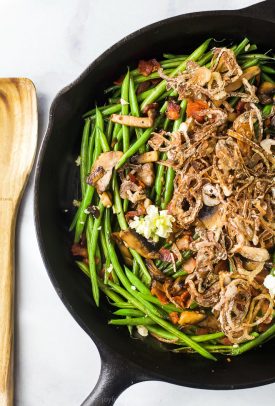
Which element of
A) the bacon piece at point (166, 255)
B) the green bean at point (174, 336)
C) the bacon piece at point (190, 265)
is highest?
the bacon piece at point (166, 255)

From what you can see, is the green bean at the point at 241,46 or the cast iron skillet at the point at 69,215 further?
the green bean at the point at 241,46

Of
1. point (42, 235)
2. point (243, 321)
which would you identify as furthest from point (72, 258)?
point (243, 321)

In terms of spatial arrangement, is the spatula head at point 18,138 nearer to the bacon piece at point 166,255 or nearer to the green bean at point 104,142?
the green bean at point 104,142

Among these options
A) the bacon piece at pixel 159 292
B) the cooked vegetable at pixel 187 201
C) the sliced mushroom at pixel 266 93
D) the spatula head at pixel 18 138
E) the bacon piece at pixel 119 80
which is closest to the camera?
the cooked vegetable at pixel 187 201

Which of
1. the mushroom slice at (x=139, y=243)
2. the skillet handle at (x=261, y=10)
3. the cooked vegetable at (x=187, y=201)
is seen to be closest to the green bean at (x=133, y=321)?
the cooked vegetable at (x=187, y=201)

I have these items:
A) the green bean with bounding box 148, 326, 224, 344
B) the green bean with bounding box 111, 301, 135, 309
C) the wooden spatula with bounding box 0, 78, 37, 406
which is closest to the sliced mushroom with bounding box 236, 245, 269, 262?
the green bean with bounding box 148, 326, 224, 344

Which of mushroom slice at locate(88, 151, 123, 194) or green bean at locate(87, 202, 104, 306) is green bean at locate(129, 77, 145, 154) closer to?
mushroom slice at locate(88, 151, 123, 194)

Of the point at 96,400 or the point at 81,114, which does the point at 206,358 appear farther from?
the point at 81,114
